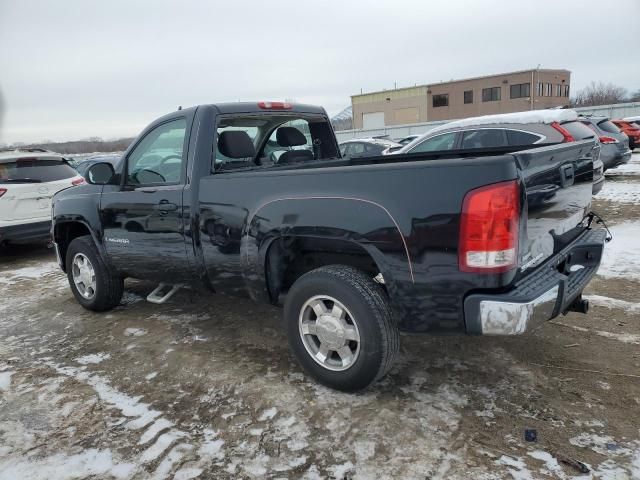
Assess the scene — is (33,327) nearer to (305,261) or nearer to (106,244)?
(106,244)

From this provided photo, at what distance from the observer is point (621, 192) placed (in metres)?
10.4

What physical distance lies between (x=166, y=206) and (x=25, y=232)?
4819 mm

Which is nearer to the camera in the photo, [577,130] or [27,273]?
[27,273]

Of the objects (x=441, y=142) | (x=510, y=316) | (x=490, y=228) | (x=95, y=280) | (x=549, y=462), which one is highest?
(x=441, y=142)

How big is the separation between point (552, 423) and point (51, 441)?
9.31ft

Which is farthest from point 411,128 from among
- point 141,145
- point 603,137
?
point 141,145

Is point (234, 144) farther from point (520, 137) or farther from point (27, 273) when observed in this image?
point (520, 137)

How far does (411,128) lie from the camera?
36.7 meters

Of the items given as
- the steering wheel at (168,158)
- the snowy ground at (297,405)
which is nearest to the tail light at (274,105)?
the steering wheel at (168,158)

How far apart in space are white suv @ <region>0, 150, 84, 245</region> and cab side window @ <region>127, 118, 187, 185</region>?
13.6 feet

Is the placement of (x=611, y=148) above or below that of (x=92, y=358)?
above

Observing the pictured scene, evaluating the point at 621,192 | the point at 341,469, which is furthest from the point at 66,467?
the point at 621,192

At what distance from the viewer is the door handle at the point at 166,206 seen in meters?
3.87

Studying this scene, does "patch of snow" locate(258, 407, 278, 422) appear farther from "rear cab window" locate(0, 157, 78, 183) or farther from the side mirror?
"rear cab window" locate(0, 157, 78, 183)
